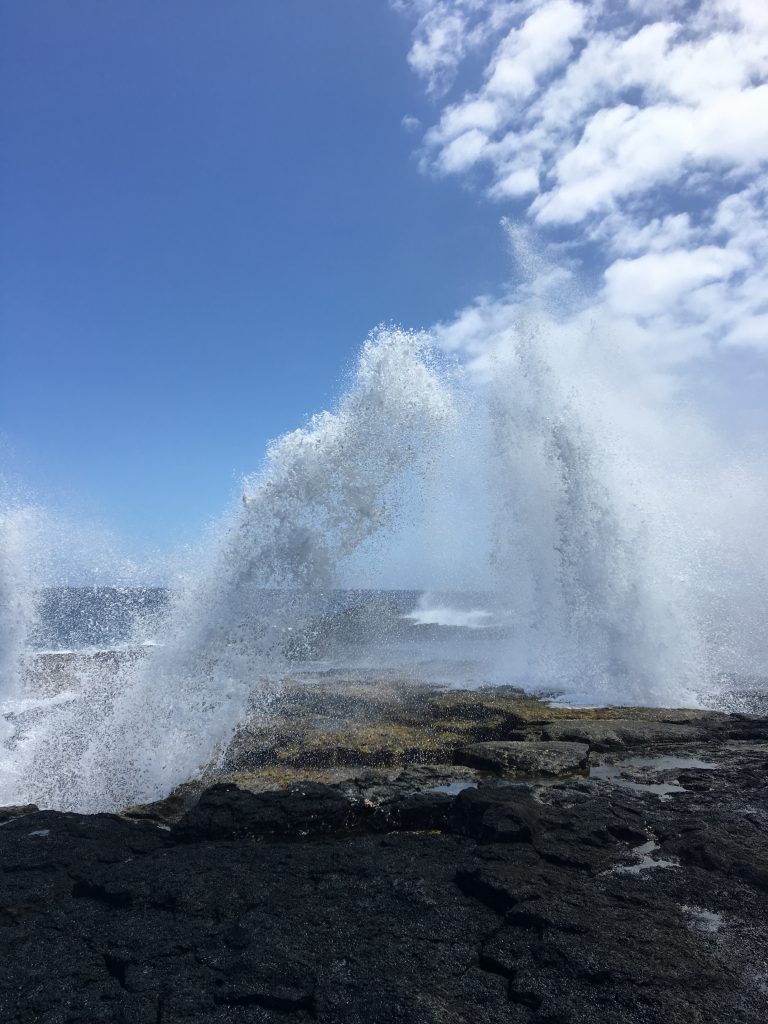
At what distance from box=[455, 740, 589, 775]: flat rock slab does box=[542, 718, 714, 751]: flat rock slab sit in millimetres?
786

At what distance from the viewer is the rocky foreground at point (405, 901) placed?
4.00 meters

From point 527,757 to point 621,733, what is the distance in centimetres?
280

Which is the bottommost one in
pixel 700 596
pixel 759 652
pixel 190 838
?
pixel 190 838

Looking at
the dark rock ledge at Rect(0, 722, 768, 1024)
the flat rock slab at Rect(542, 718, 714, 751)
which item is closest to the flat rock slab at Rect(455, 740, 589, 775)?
the flat rock slab at Rect(542, 718, 714, 751)

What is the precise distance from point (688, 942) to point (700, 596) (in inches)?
700

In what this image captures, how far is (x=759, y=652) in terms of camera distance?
67.7 feet

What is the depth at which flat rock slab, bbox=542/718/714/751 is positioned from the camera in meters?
11.0

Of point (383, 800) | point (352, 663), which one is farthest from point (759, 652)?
point (383, 800)

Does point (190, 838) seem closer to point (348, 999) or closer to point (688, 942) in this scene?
point (348, 999)

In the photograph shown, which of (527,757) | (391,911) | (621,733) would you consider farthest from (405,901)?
(621,733)

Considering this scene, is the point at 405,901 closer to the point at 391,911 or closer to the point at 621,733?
the point at 391,911

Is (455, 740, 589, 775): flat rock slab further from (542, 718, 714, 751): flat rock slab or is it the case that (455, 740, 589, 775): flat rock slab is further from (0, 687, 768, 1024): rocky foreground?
(542, 718, 714, 751): flat rock slab

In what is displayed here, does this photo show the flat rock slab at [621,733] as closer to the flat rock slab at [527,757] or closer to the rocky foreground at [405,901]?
the flat rock slab at [527,757]

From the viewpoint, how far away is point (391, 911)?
16.3 feet
